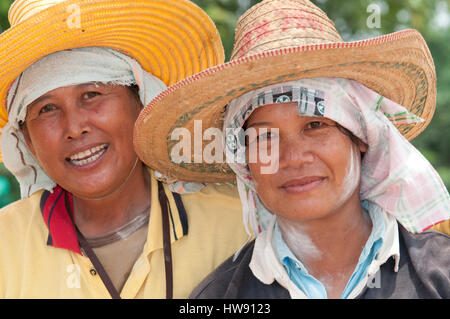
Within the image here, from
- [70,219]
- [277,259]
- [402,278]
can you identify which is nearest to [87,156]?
[70,219]

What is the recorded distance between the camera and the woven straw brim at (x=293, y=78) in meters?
2.18

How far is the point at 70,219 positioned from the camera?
307 centimetres

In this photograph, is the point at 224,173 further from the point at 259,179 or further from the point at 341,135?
the point at 341,135

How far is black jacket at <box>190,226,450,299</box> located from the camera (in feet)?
6.99

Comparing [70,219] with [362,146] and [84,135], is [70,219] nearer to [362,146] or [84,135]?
[84,135]

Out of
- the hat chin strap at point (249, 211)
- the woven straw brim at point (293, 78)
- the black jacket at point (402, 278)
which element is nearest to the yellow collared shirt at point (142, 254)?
the hat chin strap at point (249, 211)

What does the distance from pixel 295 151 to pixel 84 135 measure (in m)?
1.12

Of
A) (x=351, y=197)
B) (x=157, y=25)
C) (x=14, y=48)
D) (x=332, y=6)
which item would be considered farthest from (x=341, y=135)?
(x=332, y=6)

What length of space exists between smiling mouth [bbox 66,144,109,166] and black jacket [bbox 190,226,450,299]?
33.9 inches

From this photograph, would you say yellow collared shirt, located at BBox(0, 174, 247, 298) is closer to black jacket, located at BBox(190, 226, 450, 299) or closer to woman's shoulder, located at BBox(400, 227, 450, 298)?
black jacket, located at BBox(190, 226, 450, 299)

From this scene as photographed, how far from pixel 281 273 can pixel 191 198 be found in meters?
0.87

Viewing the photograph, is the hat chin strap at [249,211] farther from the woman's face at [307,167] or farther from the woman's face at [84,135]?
the woman's face at [84,135]

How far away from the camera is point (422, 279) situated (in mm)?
2137

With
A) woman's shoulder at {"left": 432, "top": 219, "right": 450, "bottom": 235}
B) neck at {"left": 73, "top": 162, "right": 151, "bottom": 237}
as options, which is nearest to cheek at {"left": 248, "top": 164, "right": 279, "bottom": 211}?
woman's shoulder at {"left": 432, "top": 219, "right": 450, "bottom": 235}
